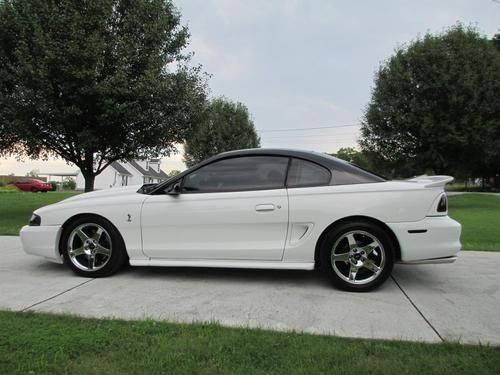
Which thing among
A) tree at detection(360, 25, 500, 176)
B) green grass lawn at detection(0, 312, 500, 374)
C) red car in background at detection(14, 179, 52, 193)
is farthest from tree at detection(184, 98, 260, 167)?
green grass lawn at detection(0, 312, 500, 374)

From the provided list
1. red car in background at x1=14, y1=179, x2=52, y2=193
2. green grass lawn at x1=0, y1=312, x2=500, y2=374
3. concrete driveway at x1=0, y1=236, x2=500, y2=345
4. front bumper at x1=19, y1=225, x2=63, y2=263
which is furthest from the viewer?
red car in background at x1=14, y1=179, x2=52, y2=193

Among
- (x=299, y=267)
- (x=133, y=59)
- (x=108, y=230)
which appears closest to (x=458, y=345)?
(x=299, y=267)

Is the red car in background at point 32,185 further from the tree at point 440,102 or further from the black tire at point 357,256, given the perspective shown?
the black tire at point 357,256

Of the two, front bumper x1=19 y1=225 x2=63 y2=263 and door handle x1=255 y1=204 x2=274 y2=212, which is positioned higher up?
door handle x1=255 y1=204 x2=274 y2=212

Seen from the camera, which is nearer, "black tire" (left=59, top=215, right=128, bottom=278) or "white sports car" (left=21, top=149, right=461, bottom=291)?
"white sports car" (left=21, top=149, right=461, bottom=291)

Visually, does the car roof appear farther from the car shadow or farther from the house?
the house

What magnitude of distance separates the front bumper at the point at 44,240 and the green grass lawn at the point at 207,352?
1764mm

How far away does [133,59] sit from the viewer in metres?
11.7

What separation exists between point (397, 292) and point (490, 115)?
17.0 m

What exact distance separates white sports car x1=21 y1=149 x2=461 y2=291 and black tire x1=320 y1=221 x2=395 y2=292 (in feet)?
0.03

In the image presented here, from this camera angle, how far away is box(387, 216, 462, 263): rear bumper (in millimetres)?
4410

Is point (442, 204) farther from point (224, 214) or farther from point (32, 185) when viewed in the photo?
point (32, 185)

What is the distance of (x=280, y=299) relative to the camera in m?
4.24

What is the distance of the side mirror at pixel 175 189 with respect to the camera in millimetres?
4871
